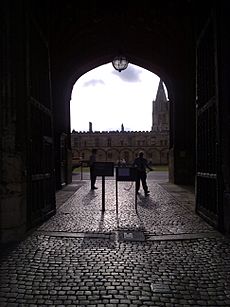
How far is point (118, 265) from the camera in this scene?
4.01 meters

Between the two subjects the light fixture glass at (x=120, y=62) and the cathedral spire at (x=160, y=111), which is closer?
the light fixture glass at (x=120, y=62)

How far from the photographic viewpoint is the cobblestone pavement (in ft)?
10.3

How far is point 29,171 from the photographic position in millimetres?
5996

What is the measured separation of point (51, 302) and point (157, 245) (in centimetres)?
236

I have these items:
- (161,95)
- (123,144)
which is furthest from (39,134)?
(161,95)

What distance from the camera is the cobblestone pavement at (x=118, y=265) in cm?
314

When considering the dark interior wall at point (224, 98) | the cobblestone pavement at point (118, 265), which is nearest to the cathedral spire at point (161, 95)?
the dark interior wall at point (224, 98)

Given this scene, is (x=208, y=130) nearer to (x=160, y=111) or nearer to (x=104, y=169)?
(x=104, y=169)

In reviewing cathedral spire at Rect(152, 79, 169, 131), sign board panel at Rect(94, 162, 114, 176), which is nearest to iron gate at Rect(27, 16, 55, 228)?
sign board panel at Rect(94, 162, 114, 176)

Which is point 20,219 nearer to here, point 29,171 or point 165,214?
point 29,171

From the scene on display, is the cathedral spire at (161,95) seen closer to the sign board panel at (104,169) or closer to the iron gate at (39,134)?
the sign board panel at (104,169)

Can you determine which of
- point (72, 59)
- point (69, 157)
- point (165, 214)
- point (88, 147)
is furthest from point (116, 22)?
point (88, 147)

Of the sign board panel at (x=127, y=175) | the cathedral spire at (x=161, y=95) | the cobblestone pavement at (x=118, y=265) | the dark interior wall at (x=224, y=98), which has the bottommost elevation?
the cobblestone pavement at (x=118, y=265)

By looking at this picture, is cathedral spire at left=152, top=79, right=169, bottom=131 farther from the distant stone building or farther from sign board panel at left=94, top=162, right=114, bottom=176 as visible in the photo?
sign board panel at left=94, top=162, right=114, bottom=176
